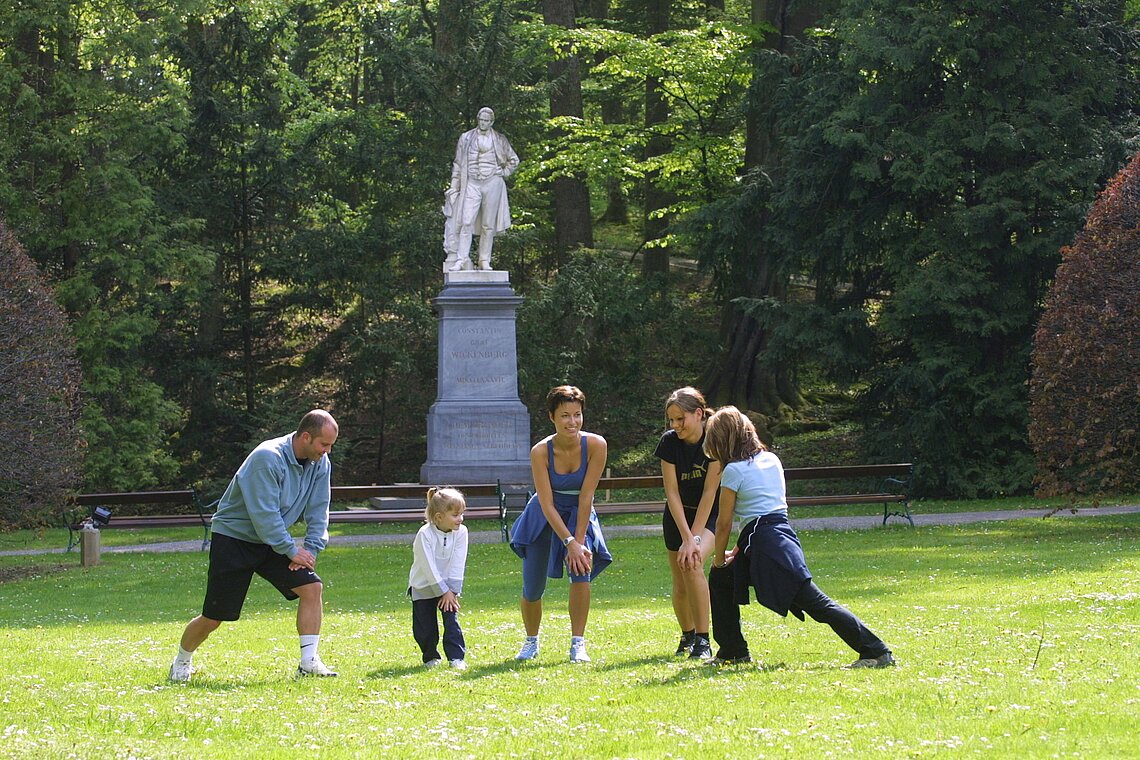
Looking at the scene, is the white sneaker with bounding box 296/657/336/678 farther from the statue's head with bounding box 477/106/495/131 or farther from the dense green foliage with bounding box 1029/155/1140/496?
the statue's head with bounding box 477/106/495/131

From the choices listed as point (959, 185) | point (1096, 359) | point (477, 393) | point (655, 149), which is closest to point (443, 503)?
point (1096, 359)

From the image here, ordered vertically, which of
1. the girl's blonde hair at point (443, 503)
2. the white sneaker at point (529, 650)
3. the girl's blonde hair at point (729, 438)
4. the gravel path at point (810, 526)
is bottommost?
the gravel path at point (810, 526)

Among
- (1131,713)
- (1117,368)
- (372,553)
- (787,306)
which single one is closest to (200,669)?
(1131,713)

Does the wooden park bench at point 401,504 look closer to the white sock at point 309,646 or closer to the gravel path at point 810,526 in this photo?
the gravel path at point 810,526

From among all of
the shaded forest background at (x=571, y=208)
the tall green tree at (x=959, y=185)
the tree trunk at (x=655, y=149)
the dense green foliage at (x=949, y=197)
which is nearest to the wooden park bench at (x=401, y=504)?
the shaded forest background at (x=571, y=208)

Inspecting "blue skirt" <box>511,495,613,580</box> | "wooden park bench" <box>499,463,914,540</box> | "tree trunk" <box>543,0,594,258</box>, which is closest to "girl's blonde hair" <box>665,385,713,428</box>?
"blue skirt" <box>511,495,613,580</box>

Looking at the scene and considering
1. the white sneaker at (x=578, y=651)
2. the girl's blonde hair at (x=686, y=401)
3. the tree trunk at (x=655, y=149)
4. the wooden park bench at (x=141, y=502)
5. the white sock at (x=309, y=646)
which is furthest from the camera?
the tree trunk at (x=655, y=149)

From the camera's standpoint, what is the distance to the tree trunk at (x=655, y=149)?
31703 mm

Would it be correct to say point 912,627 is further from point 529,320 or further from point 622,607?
point 529,320

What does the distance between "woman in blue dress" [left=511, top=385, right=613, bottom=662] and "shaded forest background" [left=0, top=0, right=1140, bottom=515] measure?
50.9 ft

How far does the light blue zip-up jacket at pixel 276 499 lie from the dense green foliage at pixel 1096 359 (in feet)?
34.6

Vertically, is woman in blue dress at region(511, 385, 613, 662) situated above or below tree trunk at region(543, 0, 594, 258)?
below

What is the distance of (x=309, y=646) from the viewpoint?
793 cm

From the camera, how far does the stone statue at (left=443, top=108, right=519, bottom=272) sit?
2280 centimetres
